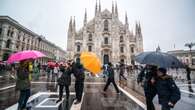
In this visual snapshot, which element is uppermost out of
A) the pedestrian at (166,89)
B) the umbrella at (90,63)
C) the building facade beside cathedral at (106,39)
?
the building facade beside cathedral at (106,39)

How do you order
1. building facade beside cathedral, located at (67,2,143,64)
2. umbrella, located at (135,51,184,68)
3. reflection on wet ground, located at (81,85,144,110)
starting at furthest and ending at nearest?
building facade beside cathedral, located at (67,2,143,64)
reflection on wet ground, located at (81,85,144,110)
umbrella, located at (135,51,184,68)

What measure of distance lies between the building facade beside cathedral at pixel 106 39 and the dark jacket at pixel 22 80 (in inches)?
1480

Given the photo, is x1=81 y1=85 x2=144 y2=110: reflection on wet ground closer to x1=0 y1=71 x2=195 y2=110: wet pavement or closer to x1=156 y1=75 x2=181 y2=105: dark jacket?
x1=0 y1=71 x2=195 y2=110: wet pavement

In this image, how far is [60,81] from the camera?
19.7ft

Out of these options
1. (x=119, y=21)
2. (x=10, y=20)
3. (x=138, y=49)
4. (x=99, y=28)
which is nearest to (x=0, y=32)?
(x=10, y=20)

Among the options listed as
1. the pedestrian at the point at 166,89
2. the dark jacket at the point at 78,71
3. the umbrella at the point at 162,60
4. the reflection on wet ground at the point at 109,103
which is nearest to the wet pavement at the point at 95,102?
the reflection on wet ground at the point at 109,103

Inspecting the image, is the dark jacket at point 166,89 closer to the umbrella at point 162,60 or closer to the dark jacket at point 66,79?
the umbrella at point 162,60

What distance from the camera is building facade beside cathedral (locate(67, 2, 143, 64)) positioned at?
140 feet

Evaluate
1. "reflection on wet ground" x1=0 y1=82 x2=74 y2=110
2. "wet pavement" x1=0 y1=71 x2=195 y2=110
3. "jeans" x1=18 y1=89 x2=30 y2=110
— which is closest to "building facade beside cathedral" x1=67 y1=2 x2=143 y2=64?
"reflection on wet ground" x1=0 y1=82 x2=74 y2=110

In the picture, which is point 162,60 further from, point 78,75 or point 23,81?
point 23,81

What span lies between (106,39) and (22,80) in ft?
134

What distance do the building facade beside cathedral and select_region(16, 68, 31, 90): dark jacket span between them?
123 ft

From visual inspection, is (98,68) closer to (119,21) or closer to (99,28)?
(99,28)

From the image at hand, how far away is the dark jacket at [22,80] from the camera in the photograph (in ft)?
14.9
